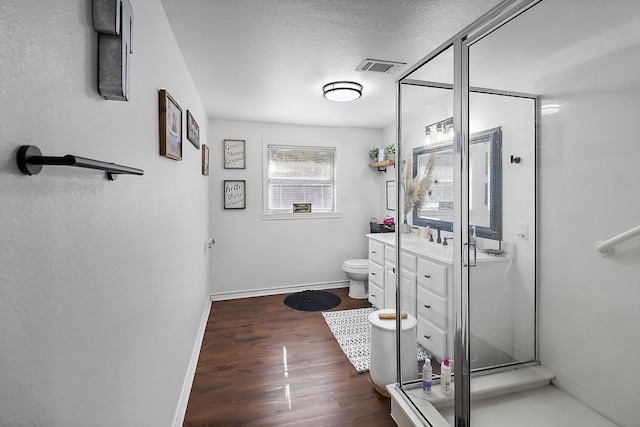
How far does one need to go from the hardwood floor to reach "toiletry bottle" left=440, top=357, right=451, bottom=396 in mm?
419

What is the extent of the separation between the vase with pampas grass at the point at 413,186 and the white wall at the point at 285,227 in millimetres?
2387

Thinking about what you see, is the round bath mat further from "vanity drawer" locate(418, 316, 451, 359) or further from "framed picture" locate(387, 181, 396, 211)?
"vanity drawer" locate(418, 316, 451, 359)

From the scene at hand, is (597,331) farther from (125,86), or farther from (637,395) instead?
(125,86)

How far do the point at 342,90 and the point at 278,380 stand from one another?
7.96 ft

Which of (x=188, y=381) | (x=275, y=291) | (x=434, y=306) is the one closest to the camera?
(x=434, y=306)

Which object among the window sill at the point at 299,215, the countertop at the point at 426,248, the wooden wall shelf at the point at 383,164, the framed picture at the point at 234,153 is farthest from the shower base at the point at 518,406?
the framed picture at the point at 234,153

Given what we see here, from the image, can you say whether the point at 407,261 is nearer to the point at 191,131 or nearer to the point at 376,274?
the point at 376,274

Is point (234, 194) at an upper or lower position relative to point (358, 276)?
upper

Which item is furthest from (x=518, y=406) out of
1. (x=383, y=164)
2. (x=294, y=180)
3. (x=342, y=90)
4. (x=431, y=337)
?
(x=294, y=180)

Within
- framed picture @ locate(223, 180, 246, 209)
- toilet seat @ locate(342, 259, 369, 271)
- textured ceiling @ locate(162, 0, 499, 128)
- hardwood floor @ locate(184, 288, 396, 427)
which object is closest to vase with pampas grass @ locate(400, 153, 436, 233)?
textured ceiling @ locate(162, 0, 499, 128)

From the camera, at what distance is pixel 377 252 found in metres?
3.64

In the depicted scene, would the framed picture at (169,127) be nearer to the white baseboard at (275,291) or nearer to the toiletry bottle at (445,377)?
the toiletry bottle at (445,377)

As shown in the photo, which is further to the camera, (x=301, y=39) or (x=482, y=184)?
(x=301, y=39)

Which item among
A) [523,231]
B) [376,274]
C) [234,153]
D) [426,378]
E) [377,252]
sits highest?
[234,153]
